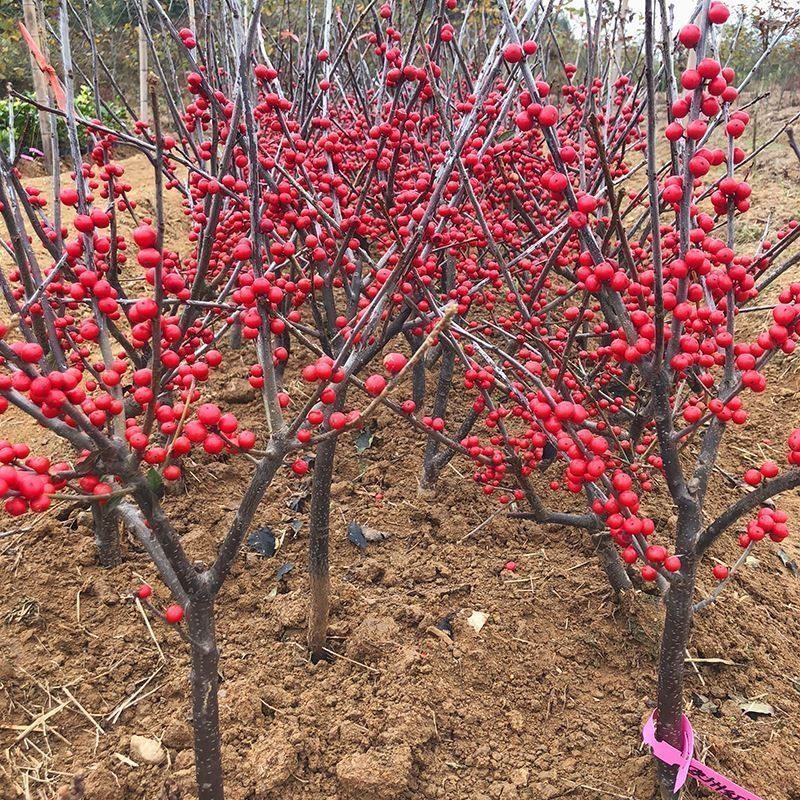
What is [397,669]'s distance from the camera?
2.34m

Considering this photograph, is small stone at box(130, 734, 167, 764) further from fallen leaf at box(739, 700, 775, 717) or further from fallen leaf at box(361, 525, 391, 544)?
fallen leaf at box(739, 700, 775, 717)

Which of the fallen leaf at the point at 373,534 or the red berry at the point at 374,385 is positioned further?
the fallen leaf at the point at 373,534

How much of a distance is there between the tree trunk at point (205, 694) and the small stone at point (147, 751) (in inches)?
17.1

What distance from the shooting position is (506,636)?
253cm

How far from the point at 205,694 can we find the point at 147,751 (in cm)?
67

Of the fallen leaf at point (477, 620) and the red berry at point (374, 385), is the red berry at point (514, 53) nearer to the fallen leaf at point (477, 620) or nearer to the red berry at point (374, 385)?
the red berry at point (374, 385)

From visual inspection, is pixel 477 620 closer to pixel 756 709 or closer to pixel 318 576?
pixel 318 576

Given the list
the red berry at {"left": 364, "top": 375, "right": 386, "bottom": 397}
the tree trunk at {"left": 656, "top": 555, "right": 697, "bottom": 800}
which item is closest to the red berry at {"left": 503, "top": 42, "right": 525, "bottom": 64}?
the red berry at {"left": 364, "top": 375, "right": 386, "bottom": 397}

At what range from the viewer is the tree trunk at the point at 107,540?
106 inches

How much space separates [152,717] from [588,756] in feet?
4.72

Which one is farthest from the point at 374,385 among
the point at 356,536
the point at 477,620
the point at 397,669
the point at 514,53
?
the point at 356,536

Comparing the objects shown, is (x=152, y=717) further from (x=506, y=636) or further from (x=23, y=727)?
(x=506, y=636)

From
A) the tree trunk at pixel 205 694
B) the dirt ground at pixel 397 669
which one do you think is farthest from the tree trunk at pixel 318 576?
the tree trunk at pixel 205 694

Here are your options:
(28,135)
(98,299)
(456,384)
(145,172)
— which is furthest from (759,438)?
(28,135)
